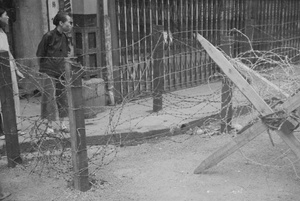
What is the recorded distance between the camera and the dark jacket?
5.56 metres

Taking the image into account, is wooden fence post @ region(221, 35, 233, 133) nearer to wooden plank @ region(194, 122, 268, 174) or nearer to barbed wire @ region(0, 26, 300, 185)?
barbed wire @ region(0, 26, 300, 185)

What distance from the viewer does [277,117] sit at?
12.3 ft

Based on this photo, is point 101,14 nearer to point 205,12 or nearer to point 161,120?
point 161,120

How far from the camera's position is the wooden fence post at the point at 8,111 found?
4.43 metres

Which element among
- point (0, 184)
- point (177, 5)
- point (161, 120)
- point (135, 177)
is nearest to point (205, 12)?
point (177, 5)

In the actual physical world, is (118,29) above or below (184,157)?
above

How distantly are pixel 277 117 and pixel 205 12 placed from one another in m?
5.79

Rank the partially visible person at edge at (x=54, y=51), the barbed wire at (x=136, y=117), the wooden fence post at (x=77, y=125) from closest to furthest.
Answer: the wooden fence post at (x=77, y=125) → the barbed wire at (x=136, y=117) → the partially visible person at edge at (x=54, y=51)

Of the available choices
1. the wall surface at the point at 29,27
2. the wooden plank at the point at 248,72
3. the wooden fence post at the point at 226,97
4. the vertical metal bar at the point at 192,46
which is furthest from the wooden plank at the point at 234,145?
the vertical metal bar at the point at 192,46

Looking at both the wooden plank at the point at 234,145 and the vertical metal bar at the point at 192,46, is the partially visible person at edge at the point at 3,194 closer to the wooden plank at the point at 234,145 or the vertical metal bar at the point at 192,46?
the wooden plank at the point at 234,145

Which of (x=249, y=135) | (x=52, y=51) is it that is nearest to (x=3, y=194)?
Answer: (x=52, y=51)

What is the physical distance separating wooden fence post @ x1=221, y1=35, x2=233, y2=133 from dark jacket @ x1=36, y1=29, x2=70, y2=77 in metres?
2.27

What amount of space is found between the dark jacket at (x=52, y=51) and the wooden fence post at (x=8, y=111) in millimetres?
1138

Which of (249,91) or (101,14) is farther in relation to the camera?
(101,14)
